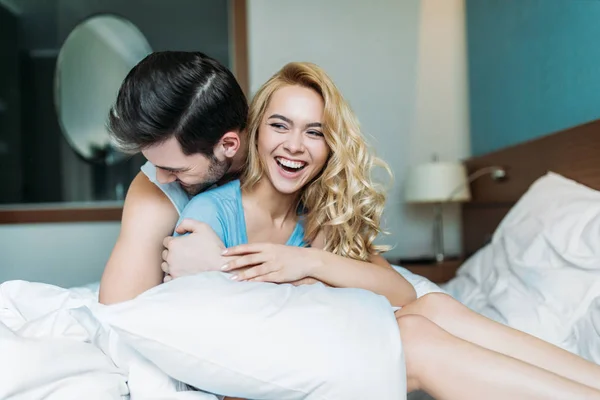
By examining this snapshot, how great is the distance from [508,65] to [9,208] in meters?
2.83

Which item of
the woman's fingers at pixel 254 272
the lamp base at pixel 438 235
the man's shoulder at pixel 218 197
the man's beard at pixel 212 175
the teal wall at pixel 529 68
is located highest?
the teal wall at pixel 529 68

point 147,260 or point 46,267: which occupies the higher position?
point 147,260

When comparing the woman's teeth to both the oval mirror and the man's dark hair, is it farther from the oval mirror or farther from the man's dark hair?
the oval mirror

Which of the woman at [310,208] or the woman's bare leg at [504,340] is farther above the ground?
the woman at [310,208]

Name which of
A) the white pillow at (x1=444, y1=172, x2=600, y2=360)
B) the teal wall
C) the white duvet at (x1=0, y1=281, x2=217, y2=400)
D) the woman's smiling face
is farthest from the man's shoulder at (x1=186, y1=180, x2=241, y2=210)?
the teal wall

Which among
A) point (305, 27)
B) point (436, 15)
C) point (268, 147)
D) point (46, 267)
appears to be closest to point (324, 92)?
point (268, 147)

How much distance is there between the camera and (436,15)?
3346mm

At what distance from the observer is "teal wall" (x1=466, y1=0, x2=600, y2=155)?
1.94 metres

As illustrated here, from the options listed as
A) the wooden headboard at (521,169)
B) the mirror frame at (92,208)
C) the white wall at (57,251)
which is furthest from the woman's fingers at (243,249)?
the white wall at (57,251)

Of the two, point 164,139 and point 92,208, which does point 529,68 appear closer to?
point 164,139

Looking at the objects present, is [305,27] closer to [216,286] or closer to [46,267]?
[46,267]

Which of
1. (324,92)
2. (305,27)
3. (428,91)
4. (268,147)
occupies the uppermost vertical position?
(305,27)

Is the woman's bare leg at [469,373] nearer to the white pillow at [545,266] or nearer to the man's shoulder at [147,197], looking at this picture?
the white pillow at [545,266]

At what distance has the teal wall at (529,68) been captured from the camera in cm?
194
